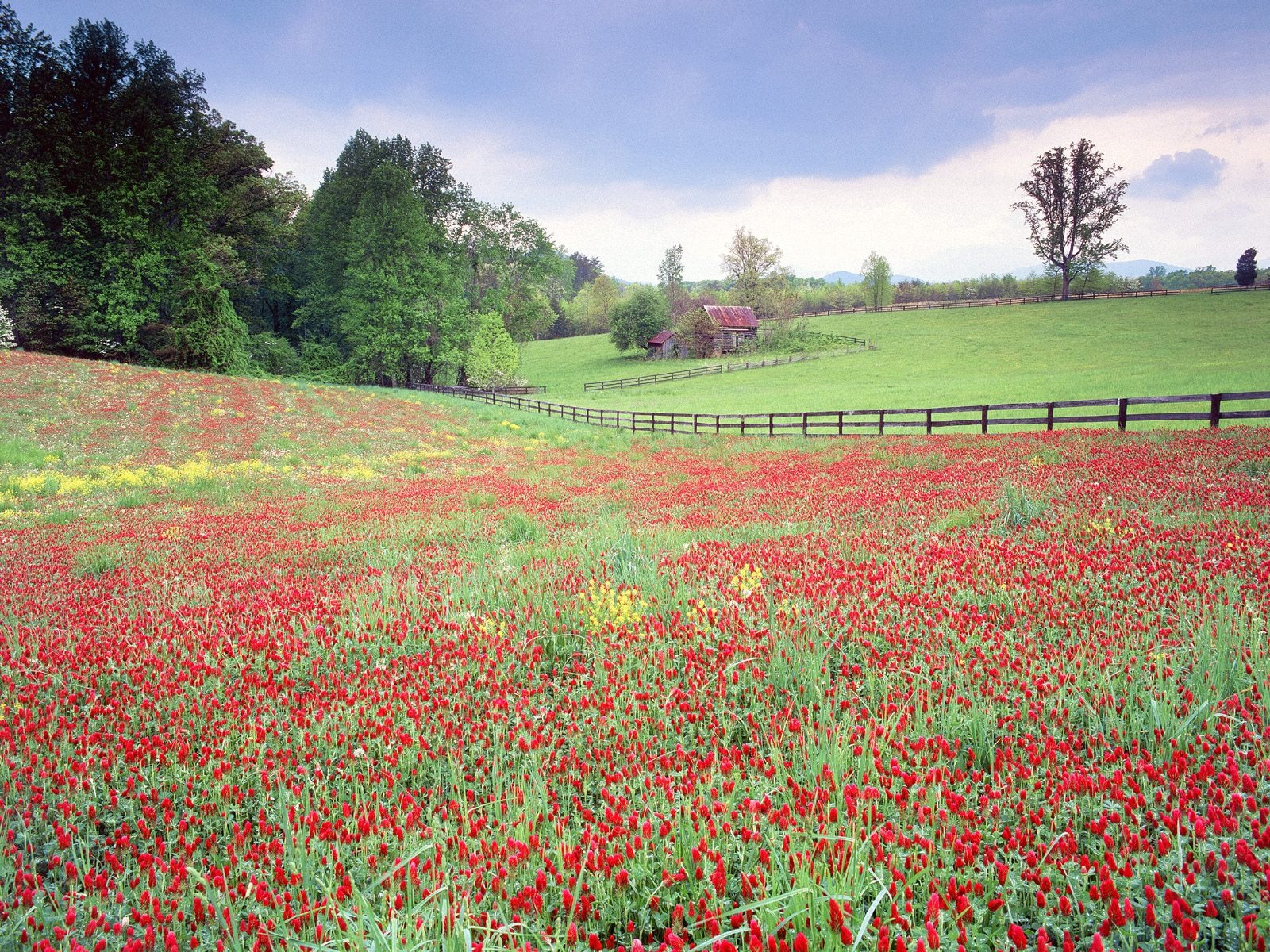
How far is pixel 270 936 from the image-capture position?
2.24 meters

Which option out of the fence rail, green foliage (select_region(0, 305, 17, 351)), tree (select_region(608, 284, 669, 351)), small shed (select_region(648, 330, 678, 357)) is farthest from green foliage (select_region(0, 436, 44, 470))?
tree (select_region(608, 284, 669, 351))

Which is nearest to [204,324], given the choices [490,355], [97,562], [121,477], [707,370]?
[490,355]

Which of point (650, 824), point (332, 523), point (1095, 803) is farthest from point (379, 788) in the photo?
point (332, 523)

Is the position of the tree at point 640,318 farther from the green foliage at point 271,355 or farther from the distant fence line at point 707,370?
the green foliage at point 271,355

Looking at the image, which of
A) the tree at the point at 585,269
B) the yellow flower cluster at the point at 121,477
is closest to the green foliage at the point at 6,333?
the yellow flower cluster at the point at 121,477

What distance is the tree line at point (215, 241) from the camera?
41.0 m

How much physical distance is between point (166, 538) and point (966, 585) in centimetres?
1131

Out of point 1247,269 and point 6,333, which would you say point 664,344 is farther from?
point 1247,269

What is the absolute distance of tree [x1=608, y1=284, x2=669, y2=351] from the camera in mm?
84688

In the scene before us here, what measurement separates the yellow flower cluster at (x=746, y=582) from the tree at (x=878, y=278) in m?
118

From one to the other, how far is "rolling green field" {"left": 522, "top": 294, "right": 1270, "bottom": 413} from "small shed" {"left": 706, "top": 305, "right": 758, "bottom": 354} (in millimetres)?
6494

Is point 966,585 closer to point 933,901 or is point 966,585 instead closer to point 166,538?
point 933,901

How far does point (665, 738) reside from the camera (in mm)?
3760

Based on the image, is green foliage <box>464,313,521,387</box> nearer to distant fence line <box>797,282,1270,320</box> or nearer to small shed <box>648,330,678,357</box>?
small shed <box>648,330,678,357</box>
